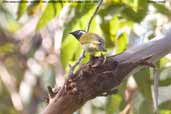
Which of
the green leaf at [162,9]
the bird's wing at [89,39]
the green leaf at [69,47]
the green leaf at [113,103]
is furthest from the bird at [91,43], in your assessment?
the green leaf at [162,9]

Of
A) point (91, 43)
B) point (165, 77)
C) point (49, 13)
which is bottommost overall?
point (165, 77)

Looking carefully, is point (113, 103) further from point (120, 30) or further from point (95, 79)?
point (95, 79)

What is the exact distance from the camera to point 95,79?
709mm

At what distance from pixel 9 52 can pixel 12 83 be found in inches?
7.6

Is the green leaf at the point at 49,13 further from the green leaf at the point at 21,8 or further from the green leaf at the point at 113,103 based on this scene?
the green leaf at the point at 113,103

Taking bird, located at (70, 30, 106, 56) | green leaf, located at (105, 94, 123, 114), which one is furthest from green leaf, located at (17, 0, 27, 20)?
bird, located at (70, 30, 106, 56)

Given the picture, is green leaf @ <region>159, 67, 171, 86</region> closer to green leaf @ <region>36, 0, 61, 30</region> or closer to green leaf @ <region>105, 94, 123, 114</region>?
green leaf @ <region>105, 94, 123, 114</region>

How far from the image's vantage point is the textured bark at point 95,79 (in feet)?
2.28

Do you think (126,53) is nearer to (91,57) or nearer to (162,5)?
(91,57)

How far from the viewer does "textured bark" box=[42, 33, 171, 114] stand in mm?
694

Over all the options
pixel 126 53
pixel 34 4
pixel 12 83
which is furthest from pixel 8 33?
pixel 126 53

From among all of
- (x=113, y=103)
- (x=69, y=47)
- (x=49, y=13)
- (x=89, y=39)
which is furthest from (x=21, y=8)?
(x=89, y=39)

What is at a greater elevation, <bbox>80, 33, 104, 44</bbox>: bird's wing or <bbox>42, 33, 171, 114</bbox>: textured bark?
<bbox>80, 33, 104, 44</bbox>: bird's wing

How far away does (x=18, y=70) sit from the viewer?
2.48 m
